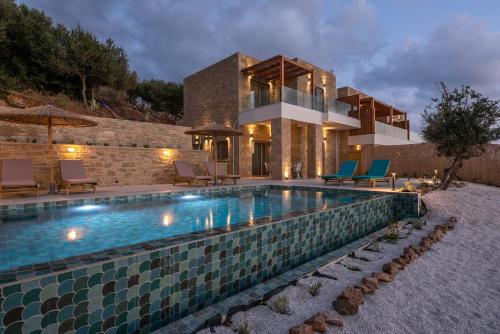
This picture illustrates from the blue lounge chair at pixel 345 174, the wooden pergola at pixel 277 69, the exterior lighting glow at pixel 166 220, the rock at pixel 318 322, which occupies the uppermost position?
the wooden pergola at pixel 277 69

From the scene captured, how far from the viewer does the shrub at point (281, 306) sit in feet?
6.73

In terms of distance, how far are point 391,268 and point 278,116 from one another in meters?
10.6

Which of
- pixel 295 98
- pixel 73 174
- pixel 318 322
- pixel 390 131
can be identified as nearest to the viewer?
pixel 318 322

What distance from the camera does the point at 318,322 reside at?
1.84 meters

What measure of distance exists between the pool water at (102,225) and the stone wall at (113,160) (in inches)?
163

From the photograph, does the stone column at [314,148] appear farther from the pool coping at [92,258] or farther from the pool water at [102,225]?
the pool coping at [92,258]

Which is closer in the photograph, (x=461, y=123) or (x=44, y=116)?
(x=44, y=116)

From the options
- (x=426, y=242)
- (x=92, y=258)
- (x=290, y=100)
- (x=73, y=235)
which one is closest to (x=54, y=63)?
(x=290, y=100)

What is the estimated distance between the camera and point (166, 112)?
2630 cm

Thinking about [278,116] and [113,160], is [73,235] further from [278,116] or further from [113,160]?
[278,116]

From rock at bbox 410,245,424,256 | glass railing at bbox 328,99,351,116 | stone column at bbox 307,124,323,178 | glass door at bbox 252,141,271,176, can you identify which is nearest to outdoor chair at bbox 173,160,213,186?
glass door at bbox 252,141,271,176

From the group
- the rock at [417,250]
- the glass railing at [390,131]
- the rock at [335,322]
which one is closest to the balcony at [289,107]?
the glass railing at [390,131]

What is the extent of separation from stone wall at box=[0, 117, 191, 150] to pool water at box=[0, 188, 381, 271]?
554 cm

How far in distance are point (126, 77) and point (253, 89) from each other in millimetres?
9739
